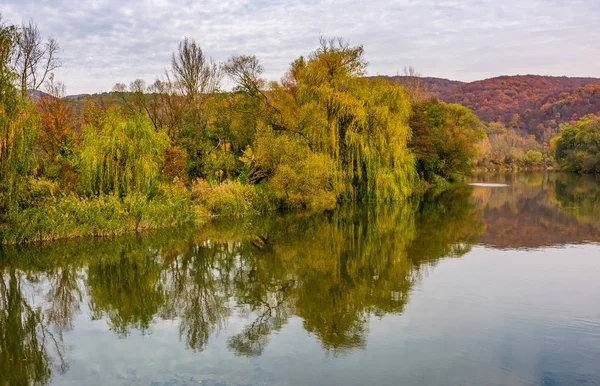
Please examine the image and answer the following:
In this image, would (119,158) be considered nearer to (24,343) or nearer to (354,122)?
(24,343)

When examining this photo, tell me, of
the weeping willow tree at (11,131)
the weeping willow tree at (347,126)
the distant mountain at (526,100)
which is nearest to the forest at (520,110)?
the distant mountain at (526,100)

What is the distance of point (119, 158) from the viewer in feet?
58.2

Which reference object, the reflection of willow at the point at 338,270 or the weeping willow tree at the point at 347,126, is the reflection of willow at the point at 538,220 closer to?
the reflection of willow at the point at 338,270

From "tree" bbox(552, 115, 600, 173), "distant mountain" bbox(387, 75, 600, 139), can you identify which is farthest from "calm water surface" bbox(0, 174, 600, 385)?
"distant mountain" bbox(387, 75, 600, 139)

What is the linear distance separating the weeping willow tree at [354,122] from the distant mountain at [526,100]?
69543mm

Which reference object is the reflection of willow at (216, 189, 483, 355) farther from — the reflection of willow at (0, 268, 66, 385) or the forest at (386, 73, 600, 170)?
the forest at (386, 73, 600, 170)

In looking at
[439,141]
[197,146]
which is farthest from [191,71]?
[439,141]

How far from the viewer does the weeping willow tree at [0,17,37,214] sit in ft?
44.4

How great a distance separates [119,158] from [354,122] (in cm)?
1375

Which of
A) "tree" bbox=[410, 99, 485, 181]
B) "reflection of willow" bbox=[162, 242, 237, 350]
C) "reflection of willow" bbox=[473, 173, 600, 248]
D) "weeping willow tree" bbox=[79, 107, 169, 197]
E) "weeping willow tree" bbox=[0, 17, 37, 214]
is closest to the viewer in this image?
"reflection of willow" bbox=[162, 242, 237, 350]

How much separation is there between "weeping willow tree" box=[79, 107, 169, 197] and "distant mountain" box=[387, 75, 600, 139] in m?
82.6

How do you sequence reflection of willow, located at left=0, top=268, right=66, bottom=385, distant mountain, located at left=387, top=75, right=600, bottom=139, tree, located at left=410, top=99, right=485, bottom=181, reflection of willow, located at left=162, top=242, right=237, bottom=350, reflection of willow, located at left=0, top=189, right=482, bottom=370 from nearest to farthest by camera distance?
1. reflection of willow, located at left=0, top=268, right=66, bottom=385
2. reflection of willow, located at left=0, top=189, right=482, bottom=370
3. reflection of willow, located at left=162, top=242, right=237, bottom=350
4. tree, located at left=410, top=99, right=485, bottom=181
5. distant mountain, located at left=387, top=75, right=600, bottom=139

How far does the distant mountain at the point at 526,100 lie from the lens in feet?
388

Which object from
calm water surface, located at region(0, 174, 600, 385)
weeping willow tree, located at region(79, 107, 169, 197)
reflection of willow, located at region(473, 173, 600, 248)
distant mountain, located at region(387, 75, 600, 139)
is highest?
distant mountain, located at region(387, 75, 600, 139)
